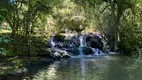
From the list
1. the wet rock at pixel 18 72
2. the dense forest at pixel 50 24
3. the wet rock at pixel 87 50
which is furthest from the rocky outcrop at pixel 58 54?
the wet rock at pixel 18 72

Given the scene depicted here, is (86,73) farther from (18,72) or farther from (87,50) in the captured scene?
(87,50)

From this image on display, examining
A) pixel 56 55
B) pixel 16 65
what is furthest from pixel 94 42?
pixel 16 65

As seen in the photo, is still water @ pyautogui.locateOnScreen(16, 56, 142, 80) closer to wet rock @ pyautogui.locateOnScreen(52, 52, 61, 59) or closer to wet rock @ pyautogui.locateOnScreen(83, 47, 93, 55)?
wet rock @ pyautogui.locateOnScreen(52, 52, 61, 59)

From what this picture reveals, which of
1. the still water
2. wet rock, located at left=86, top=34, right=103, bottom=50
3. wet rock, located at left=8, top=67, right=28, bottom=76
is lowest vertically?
the still water

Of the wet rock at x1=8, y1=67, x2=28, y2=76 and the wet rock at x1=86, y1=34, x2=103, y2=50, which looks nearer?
the wet rock at x1=8, y1=67, x2=28, y2=76

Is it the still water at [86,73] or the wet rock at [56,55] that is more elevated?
the wet rock at [56,55]

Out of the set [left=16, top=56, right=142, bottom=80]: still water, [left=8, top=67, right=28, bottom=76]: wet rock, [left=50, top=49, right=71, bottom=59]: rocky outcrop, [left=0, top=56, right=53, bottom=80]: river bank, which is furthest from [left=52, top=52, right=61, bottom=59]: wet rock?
[left=8, top=67, right=28, bottom=76]: wet rock

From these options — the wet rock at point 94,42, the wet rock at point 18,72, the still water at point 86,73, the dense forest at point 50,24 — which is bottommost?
the still water at point 86,73

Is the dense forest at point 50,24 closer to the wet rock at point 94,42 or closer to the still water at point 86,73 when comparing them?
the wet rock at point 94,42

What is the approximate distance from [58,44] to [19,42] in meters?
6.79

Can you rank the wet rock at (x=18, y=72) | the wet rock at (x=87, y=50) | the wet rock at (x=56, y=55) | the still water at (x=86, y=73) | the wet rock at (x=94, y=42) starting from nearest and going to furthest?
the still water at (x=86, y=73)
the wet rock at (x=18, y=72)
the wet rock at (x=56, y=55)
the wet rock at (x=87, y=50)
the wet rock at (x=94, y=42)

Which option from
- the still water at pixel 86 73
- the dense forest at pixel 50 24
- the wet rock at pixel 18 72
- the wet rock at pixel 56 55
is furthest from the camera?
the wet rock at pixel 56 55

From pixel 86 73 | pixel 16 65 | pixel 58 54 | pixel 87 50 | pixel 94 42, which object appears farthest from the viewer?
pixel 94 42

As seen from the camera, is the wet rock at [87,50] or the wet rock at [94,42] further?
the wet rock at [94,42]
